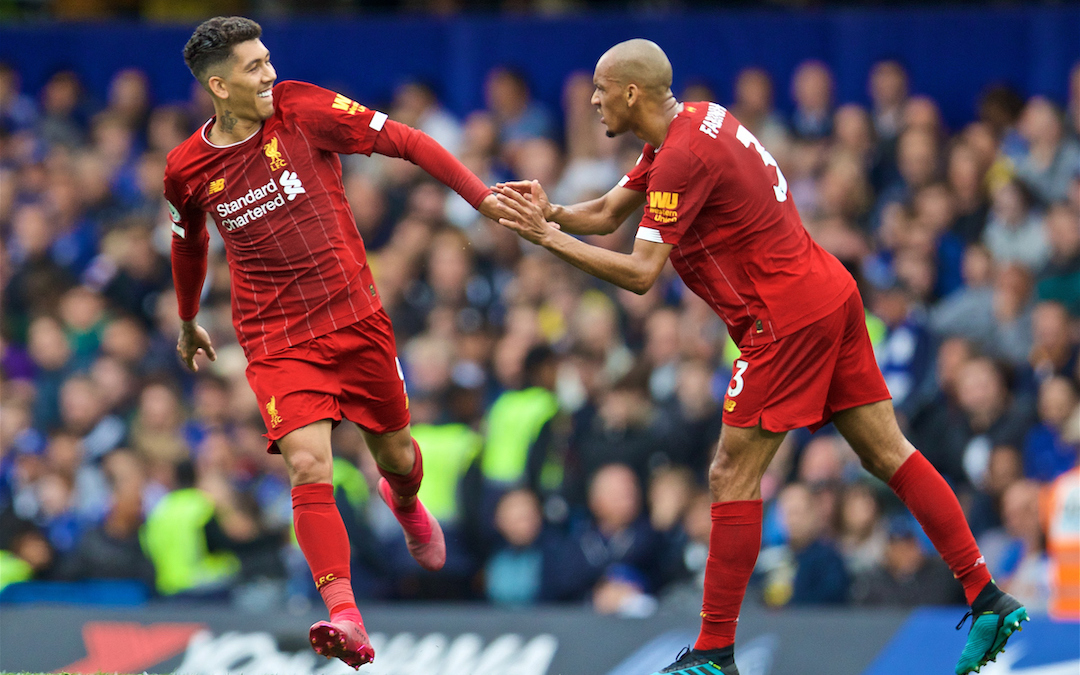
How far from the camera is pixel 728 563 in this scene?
5.78 meters

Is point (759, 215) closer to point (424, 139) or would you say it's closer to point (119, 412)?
point (424, 139)

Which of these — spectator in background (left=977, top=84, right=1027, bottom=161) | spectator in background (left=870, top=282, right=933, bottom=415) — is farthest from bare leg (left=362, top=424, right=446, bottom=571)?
spectator in background (left=977, top=84, right=1027, bottom=161)

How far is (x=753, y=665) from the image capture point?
300 inches

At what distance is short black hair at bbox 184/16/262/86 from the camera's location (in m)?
5.80

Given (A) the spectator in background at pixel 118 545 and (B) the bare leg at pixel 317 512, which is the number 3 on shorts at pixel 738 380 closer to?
(B) the bare leg at pixel 317 512

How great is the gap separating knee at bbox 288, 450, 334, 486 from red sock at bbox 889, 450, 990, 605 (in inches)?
95.7

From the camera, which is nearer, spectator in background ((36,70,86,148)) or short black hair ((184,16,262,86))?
short black hair ((184,16,262,86))

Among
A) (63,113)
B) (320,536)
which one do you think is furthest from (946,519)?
(63,113)

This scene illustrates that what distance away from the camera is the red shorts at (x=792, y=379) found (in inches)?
223

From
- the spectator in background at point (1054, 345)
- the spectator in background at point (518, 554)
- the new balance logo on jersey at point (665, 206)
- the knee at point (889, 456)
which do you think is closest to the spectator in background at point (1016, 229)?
the spectator in background at point (1054, 345)

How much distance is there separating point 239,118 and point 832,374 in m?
2.68

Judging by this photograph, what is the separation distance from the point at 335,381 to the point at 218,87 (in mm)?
1310

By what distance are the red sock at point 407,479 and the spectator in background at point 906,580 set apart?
3.35 meters

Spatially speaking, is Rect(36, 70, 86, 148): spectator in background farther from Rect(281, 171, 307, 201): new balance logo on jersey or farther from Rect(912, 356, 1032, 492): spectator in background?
Rect(912, 356, 1032, 492): spectator in background
